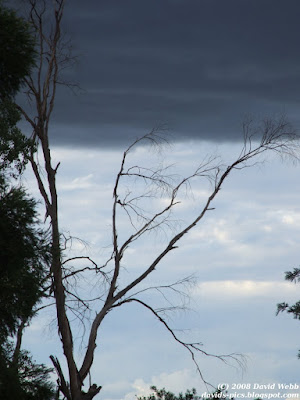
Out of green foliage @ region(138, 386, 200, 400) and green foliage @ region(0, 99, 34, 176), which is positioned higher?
green foliage @ region(0, 99, 34, 176)

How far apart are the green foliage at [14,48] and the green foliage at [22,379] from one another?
4769mm

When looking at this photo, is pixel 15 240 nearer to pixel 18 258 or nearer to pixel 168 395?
pixel 18 258

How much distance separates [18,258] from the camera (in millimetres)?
10203

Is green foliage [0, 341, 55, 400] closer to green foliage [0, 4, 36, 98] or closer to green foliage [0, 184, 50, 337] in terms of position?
green foliage [0, 184, 50, 337]

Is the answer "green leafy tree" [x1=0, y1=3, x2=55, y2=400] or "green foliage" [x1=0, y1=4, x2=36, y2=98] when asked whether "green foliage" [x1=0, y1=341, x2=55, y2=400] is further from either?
"green foliage" [x1=0, y1=4, x2=36, y2=98]

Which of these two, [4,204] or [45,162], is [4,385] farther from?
[45,162]

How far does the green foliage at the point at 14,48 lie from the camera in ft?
34.5

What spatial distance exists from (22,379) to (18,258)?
4.20m

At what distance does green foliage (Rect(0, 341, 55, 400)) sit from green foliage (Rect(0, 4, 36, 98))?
15.6 feet

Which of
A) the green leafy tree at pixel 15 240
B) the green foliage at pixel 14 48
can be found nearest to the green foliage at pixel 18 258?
the green leafy tree at pixel 15 240

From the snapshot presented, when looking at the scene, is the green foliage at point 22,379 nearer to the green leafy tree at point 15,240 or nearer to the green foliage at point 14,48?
the green leafy tree at point 15,240

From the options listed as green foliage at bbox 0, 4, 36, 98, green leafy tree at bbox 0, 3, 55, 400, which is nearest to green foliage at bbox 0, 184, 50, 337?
green leafy tree at bbox 0, 3, 55, 400

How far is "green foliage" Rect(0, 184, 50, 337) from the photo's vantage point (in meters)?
10.1

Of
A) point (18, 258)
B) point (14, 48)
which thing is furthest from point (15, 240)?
point (14, 48)
